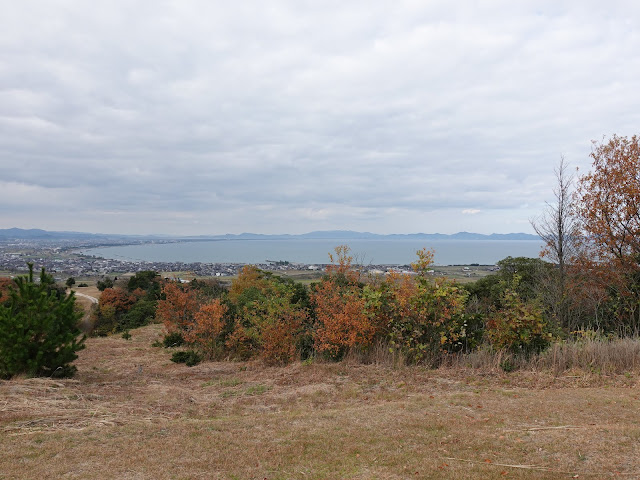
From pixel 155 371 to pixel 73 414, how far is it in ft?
15.7

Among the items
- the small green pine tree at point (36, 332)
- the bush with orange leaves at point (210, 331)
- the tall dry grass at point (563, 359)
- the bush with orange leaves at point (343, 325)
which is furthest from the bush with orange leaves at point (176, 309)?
the tall dry grass at point (563, 359)

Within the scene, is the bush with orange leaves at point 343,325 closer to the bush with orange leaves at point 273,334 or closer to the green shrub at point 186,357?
the bush with orange leaves at point 273,334

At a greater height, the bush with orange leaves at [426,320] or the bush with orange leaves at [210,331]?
the bush with orange leaves at [426,320]

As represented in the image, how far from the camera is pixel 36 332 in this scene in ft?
27.5

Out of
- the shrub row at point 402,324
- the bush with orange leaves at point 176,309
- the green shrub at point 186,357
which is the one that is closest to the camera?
the shrub row at point 402,324

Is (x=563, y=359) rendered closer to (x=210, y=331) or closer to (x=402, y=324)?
(x=402, y=324)

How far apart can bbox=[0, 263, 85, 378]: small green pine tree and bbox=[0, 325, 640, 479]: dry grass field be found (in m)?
0.54

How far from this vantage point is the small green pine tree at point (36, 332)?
8109 millimetres

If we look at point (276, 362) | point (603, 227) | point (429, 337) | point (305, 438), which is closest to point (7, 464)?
point (305, 438)

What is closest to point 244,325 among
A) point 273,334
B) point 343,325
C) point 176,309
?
point 273,334

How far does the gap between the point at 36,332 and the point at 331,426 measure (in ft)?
22.2

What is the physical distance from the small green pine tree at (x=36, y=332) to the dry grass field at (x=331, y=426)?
54 centimetres

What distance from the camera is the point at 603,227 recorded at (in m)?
13.3

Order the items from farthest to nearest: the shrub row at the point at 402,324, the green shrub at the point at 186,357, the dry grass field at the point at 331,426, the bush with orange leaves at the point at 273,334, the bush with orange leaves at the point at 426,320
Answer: the green shrub at the point at 186,357, the bush with orange leaves at the point at 273,334, the bush with orange leaves at the point at 426,320, the shrub row at the point at 402,324, the dry grass field at the point at 331,426
